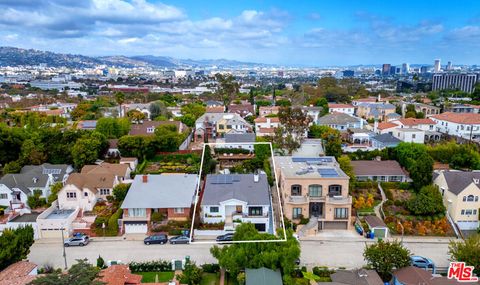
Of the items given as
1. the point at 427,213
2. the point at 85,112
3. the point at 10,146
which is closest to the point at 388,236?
the point at 427,213

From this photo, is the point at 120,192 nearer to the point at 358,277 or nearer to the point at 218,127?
the point at 358,277

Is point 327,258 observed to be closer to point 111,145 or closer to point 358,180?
point 358,180

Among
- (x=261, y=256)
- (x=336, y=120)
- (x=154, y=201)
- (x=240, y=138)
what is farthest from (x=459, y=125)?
(x=154, y=201)

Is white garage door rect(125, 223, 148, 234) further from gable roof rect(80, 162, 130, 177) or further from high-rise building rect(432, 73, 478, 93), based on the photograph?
high-rise building rect(432, 73, 478, 93)

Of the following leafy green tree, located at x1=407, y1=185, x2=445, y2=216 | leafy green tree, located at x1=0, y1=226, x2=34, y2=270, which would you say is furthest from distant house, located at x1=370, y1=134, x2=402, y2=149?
leafy green tree, located at x1=0, y1=226, x2=34, y2=270

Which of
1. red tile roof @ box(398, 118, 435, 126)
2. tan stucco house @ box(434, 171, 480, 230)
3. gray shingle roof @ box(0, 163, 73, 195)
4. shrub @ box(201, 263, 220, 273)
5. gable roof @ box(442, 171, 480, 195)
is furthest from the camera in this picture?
red tile roof @ box(398, 118, 435, 126)

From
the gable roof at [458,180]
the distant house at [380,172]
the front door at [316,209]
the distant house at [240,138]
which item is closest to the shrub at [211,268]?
the front door at [316,209]
